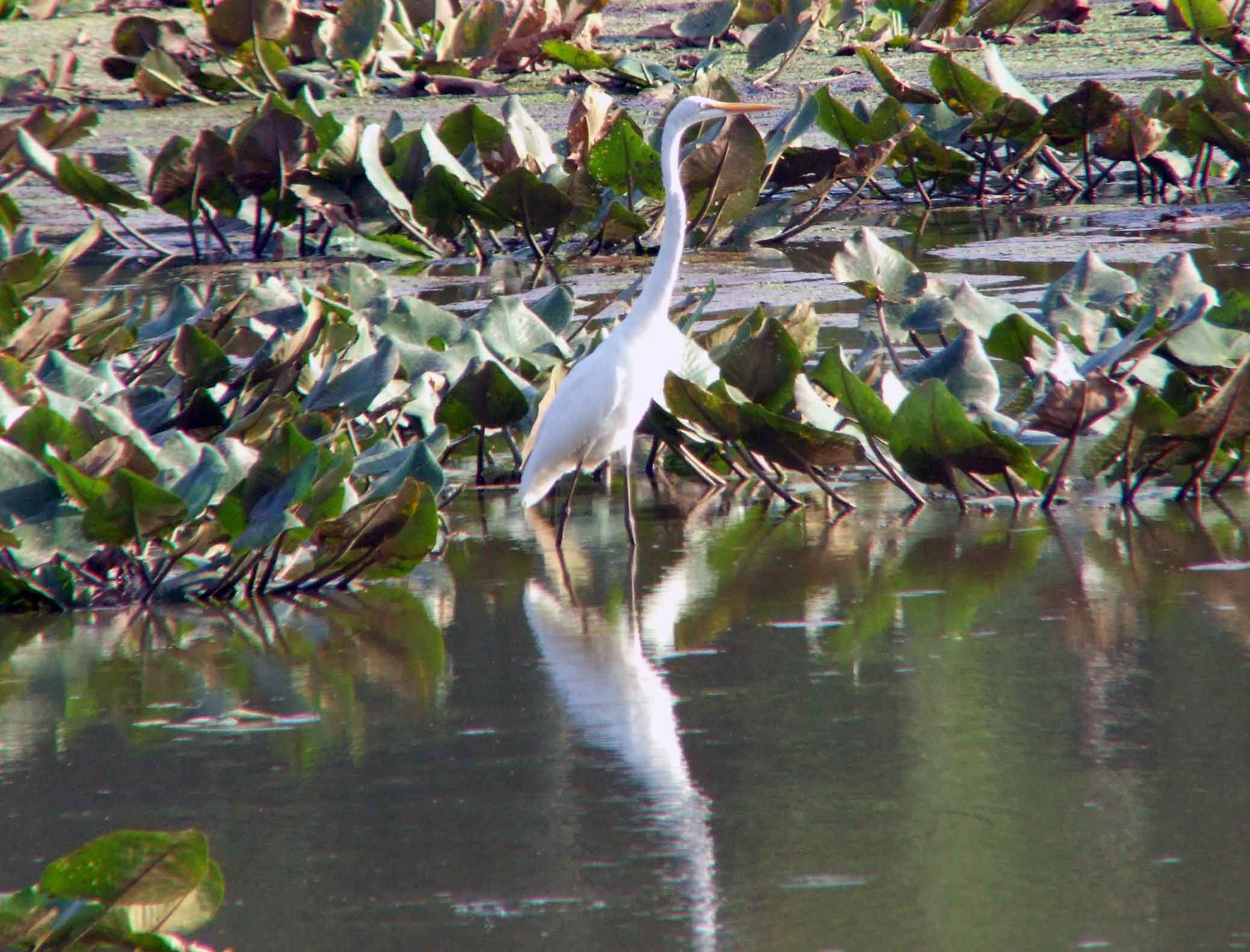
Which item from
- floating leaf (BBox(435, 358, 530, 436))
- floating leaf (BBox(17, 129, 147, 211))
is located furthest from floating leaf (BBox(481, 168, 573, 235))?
floating leaf (BBox(435, 358, 530, 436))

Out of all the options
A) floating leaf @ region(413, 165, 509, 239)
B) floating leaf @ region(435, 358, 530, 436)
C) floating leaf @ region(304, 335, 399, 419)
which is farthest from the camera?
floating leaf @ region(413, 165, 509, 239)

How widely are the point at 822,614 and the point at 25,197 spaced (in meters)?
8.08

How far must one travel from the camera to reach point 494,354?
4.61 metres

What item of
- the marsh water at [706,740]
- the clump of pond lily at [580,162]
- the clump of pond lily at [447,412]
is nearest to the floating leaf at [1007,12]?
the clump of pond lily at [580,162]

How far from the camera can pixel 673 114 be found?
16.0ft

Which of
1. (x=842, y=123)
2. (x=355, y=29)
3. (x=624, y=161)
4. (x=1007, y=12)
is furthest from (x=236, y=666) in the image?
(x=355, y=29)

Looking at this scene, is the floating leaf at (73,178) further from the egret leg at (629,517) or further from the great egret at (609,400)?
the egret leg at (629,517)

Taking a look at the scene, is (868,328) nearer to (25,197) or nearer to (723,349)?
(723,349)

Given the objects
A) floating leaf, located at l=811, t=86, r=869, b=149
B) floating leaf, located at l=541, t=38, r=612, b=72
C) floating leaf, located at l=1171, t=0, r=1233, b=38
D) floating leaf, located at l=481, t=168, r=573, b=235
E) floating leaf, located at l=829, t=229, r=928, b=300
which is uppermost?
floating leaf, located at l=541, t=38, r=612, b=72

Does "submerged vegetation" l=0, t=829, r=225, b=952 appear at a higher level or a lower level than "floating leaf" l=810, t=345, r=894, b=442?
lower

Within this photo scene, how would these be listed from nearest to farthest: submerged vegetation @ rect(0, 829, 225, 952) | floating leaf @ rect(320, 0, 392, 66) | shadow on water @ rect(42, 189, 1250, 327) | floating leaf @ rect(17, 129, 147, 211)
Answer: submerged vegetation @ rect(0, 829, 225, 952) < floating leaf @ rect(17, 129, 147, 211) < shadow on water @ rect(42, 189, 1250, 327) < floating leaf @ rect(320, 0, 392, 66)

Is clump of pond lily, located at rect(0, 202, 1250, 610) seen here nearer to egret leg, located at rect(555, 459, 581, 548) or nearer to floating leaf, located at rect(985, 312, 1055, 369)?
floating leaf, located at rect(985, 312, 1055, 369)

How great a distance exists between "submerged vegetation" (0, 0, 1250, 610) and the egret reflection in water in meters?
0.33

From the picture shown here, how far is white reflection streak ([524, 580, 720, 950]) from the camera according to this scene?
210cm
